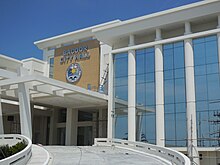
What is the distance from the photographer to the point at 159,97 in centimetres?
2841

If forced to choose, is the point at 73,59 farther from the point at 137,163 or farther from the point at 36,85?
the point at 137,163

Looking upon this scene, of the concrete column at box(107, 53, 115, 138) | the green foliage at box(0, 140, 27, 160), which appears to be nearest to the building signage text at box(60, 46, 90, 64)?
the concrete column at box(107, 53, 115, 138)

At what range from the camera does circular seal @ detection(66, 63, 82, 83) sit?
1526 inches

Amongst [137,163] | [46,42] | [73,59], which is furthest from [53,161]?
[46,42]

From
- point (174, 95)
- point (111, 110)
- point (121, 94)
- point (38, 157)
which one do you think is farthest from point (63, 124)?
point (38, 157)

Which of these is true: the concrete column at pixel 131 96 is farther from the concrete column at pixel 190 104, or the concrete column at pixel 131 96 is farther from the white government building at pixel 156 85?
the concrete column at pixel 190 104

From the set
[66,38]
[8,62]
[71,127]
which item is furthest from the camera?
[66,38]

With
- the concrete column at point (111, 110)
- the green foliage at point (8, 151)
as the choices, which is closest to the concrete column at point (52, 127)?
the concrete column at point (111, 110)

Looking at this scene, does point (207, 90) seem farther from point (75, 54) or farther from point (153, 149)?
point (75, 54)

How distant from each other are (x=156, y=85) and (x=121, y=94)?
3.83m

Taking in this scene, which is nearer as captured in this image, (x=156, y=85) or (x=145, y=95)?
(x=156, y=85)

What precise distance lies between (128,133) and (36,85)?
9031mm

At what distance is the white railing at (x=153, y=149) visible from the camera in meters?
15.1

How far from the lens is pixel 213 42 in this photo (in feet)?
88.1
